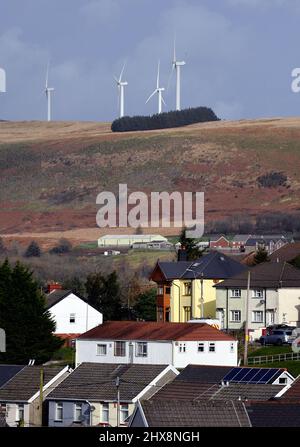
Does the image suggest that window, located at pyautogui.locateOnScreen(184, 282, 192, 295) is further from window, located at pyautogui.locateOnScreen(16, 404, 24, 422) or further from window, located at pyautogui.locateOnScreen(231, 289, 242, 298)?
window, located at pyautogui.locateOnScreen(16, 404, 24, 422)

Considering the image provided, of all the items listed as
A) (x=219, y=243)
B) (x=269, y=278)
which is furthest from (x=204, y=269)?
(x=219, y=243)

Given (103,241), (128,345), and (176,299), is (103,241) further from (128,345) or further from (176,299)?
(128,345)

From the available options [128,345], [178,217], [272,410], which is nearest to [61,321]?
[128,345]

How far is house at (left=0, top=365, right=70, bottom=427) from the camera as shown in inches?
1595

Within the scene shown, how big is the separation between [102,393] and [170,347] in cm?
1151

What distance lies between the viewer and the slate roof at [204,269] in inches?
2803

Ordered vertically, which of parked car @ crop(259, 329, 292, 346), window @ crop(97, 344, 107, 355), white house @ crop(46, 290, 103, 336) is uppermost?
window @ crop(97, 344, 107, 355)

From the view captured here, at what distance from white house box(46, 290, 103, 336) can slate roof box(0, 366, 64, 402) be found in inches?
1040

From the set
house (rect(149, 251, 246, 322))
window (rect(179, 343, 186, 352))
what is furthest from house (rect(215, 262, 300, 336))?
window (rect(179, 343, 186, 352))

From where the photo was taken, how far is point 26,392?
135 ft
